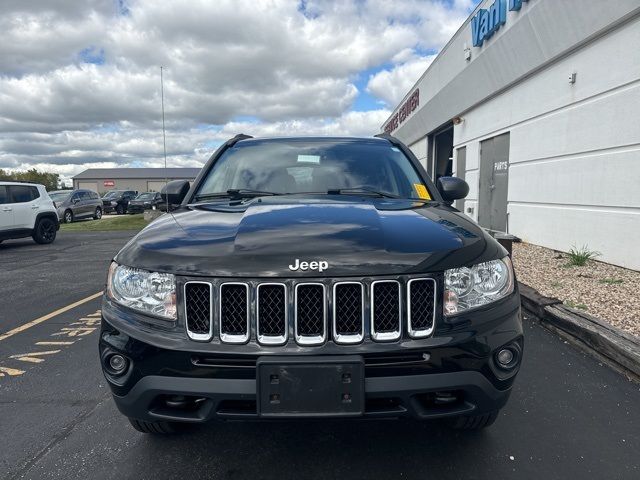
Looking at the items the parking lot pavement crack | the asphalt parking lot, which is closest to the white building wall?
the asphalt parking lot

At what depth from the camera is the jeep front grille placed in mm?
1796

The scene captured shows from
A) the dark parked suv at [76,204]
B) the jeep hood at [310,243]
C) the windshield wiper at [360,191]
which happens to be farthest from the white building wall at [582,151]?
the dark parked suv at [76,204]

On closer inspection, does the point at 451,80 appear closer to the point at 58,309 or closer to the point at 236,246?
the point at 58,309

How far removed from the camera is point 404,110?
952 inches

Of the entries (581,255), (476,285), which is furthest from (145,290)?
(581,255)

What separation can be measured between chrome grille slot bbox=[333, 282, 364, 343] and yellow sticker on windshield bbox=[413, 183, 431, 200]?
54.7 inches

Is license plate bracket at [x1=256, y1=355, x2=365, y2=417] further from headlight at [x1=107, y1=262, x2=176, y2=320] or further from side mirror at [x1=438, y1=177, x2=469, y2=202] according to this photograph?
side mirror at [x1=438, y1=177, x2=469, y2=202]

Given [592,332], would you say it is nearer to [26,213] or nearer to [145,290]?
[145,290]

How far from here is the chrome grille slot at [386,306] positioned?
1.81m

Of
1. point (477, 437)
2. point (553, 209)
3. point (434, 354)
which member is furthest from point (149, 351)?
point (553, 209)

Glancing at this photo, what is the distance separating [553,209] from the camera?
27.6ft

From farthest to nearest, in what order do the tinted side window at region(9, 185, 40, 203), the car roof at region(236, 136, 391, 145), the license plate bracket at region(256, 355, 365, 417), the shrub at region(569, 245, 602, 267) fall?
the tinted side window at region(9, 185, 40, 203) < the shrub at region(569, 245, 602, 267) < the car roof at region(236, 136, 391, 145) < the license plate bracket at region(256, 355, 365, 417)

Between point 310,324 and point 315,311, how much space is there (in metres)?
0.06

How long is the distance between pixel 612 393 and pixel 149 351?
2945 mm
